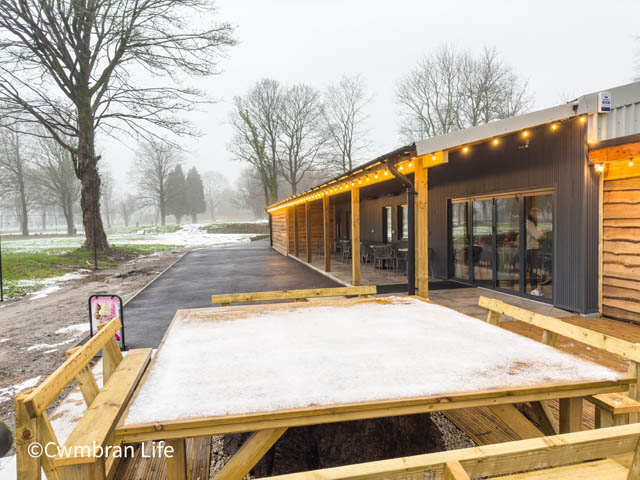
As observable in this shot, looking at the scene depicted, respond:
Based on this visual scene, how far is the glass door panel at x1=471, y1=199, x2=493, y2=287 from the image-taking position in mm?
8000

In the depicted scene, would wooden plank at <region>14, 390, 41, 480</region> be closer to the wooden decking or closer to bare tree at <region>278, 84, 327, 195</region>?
the wooden decking

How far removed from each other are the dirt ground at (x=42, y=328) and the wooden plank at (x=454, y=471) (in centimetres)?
355

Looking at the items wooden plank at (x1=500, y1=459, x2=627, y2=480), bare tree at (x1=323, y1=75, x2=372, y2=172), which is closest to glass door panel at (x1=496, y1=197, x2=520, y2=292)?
wooden plank at (x1=500, y1=459, x2=627, y2=480)

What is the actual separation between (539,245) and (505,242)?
2.86 ft

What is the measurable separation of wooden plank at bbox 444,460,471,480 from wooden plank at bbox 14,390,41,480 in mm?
1569

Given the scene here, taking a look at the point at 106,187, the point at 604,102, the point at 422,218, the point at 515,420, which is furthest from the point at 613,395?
the point at 106,187

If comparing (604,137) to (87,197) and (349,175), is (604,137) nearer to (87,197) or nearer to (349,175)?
(349,175)

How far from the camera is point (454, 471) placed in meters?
1.11

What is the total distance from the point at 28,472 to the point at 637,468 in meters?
2.22

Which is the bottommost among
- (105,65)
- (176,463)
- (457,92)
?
(176,463)

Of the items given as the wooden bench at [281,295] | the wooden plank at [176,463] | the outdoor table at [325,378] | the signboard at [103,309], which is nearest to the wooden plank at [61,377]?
the outdoor table at [325,378]

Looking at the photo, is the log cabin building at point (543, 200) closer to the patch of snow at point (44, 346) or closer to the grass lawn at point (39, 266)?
the patch of snow at point (44, 346)

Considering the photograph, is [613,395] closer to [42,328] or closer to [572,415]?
[572,415]

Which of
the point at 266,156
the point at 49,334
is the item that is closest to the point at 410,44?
the point at 266,156
